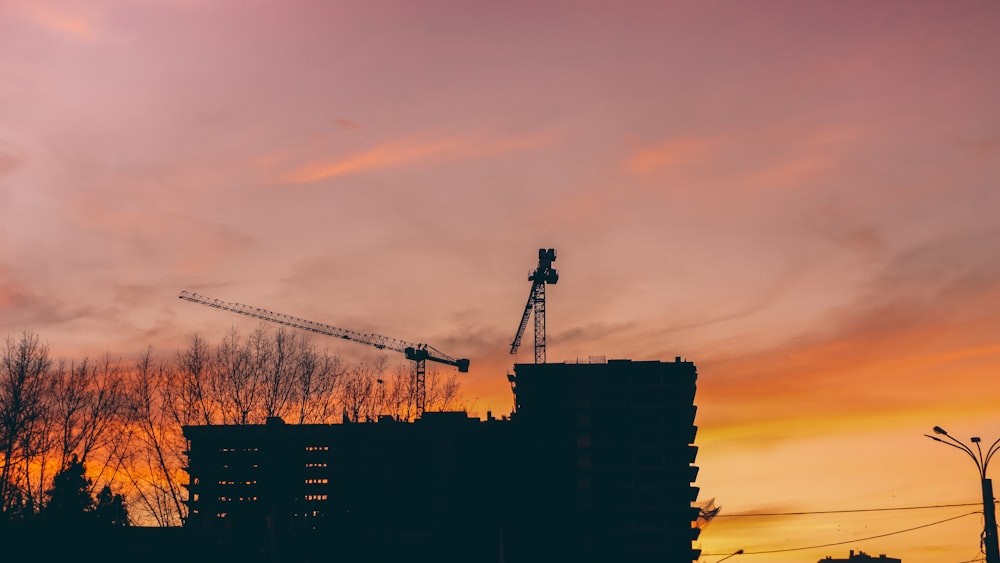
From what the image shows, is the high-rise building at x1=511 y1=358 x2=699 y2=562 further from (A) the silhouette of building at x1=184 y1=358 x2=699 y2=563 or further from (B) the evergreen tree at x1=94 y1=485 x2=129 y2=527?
(B) the evergreen tree at x1=94 y1=485 x2=129 y2=527

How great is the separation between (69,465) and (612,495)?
8620 centimetres

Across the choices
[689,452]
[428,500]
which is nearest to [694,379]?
[689,452]

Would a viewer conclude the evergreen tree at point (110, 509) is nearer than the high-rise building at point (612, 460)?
Yes

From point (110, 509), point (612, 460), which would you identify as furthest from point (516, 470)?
point (110, 509)

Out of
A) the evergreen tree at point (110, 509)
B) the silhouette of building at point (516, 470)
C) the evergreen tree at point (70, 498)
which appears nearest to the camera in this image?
the evergreen tree at point (70, 498)

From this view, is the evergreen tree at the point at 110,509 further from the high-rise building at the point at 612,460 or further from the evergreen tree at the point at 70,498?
the high-rise building at the point at 612,460

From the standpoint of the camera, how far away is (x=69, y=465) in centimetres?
12794

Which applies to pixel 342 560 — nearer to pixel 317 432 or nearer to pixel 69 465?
pixel 69 465

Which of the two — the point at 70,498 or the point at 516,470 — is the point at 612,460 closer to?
the point at 516,470

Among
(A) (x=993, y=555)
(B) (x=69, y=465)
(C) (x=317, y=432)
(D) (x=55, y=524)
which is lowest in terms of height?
(A) (x=993, y=555)

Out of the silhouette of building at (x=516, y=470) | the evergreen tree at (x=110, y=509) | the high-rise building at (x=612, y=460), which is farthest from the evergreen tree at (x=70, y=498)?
the high-rise building at (x=612, y=460)

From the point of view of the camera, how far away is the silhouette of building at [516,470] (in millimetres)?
172875

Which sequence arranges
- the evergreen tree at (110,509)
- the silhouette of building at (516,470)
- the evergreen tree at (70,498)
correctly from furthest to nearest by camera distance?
the silhouette of building at (516,470) < the evergreen tree at (110,509) < the evergreen tree at (70,498)

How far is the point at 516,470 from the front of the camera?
607ft
